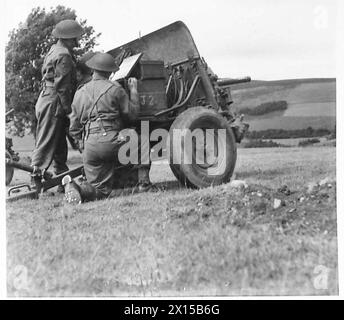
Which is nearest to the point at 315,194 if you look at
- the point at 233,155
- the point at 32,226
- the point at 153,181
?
the point at 233,155

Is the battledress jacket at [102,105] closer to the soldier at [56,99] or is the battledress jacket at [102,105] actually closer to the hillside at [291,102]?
the soldier at [56,99]

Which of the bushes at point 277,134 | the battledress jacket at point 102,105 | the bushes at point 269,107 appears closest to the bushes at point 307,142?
the bushes at point 277,134

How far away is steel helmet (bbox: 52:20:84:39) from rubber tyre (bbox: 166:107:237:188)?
139 centimetres

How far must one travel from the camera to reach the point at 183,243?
945 cm

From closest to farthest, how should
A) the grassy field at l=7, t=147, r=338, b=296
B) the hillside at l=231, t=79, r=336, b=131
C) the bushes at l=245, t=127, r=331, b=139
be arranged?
the grassy field at l=7, t=147, r=338, b=296 → the hillside at l=231, t=79, r=336, b=131 → the bushes at l=245, t=127, r=331, b=139

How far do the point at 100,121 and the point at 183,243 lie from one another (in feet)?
5.15

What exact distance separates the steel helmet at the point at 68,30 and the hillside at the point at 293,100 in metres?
1.83

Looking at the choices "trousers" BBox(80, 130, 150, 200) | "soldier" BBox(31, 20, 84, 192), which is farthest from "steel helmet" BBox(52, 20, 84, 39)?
"trousers" BBox(80, 130, 150, 200)

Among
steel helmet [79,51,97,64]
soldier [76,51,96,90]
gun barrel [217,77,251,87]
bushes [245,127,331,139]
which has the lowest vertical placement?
bushes [245,127,331,139]

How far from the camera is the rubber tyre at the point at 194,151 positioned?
33.5 ft

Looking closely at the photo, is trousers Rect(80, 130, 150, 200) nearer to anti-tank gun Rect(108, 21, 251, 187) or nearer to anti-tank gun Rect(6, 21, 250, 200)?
anti-tank gun Rect(6, 21, 250, 200)

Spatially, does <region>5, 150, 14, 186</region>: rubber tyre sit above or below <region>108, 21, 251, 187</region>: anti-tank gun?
below

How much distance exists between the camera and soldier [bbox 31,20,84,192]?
10266 millimetres

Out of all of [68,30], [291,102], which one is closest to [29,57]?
[68,30]
